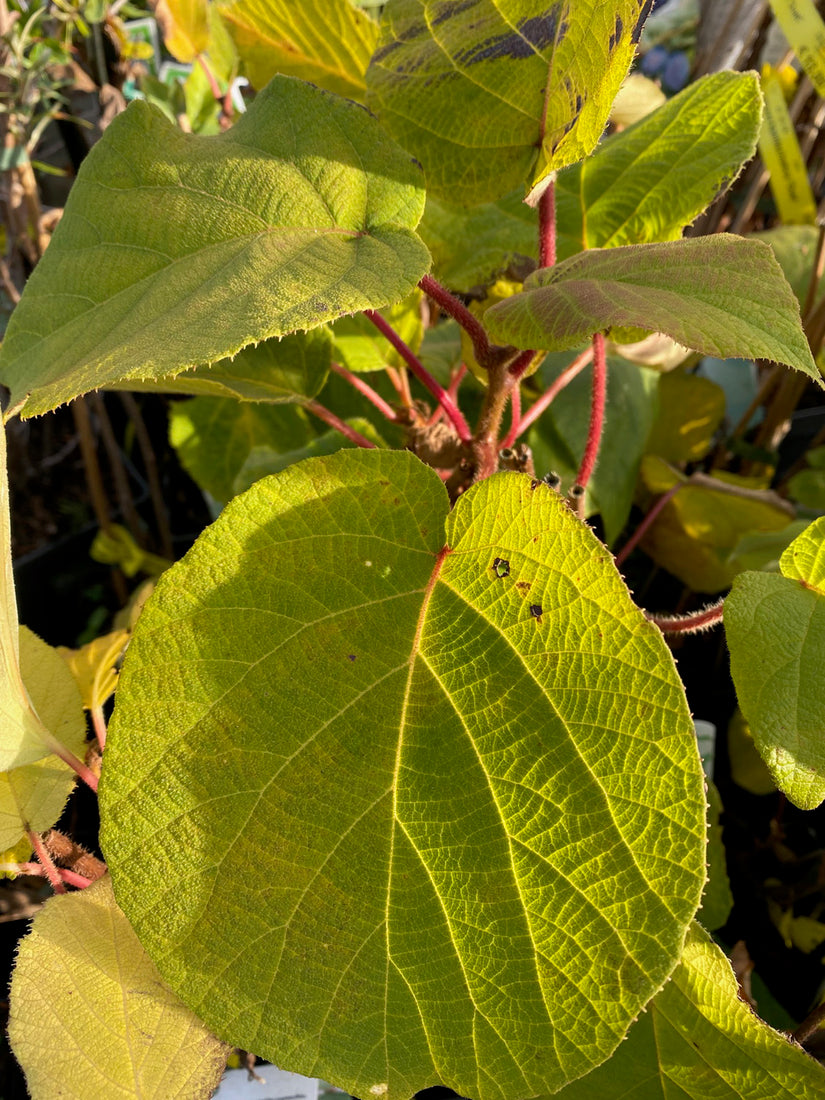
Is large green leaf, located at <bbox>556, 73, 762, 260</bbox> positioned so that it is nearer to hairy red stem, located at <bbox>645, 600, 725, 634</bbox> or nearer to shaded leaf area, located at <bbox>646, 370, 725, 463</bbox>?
hairy red stem, located at <bbox>645, 600, 725, 634</bbox>

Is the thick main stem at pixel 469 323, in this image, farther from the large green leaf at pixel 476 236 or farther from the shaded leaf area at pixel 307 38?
the shaded leaf area at pixel 307 38

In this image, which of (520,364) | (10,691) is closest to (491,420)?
(520,364)

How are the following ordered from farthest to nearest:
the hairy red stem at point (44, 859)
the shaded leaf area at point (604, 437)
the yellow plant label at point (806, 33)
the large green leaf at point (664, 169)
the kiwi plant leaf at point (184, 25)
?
the kiwi plant leaf at point (184, 25) < the shaded leaf area at point (604, 437) < the yellow plant label at point (806, 33) < the large green leaf at point (664, 169) < the hairy red stem at point (44, 859)

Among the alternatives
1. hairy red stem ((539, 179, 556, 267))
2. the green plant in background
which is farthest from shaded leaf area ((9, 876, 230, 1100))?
hairy red stem ((539, 179, 556, 267))

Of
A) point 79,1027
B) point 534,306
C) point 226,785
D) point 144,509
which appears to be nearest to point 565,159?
point 534,306

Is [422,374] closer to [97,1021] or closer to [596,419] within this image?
[596,419]

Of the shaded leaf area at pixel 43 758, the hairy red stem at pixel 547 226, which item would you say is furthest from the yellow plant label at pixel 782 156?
the shaded leaf area at pixel 43 758

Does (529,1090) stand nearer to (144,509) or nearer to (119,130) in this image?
(119,130)
